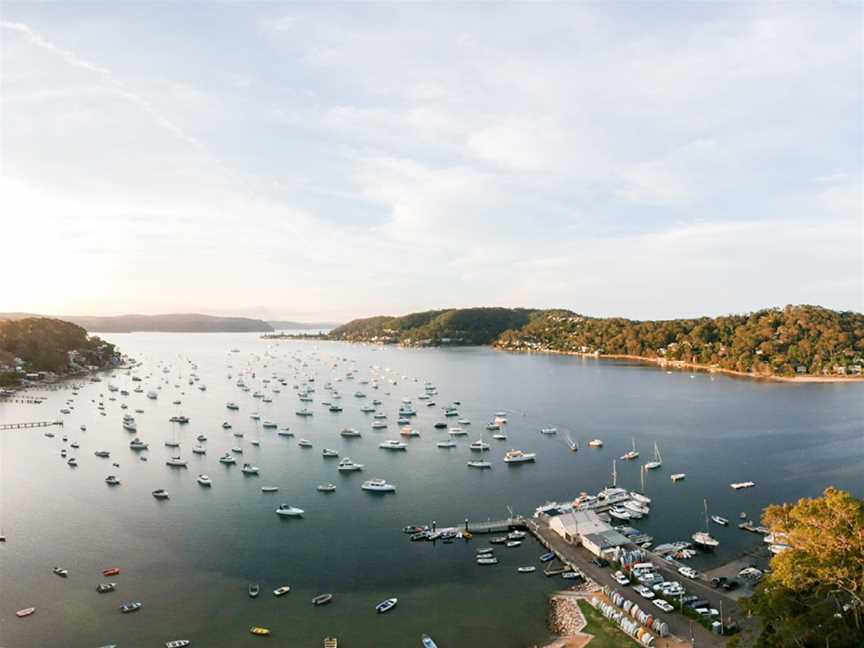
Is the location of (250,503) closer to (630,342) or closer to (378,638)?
(378,638)

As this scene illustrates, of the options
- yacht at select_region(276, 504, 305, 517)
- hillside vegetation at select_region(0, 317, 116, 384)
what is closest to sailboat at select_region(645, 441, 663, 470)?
yacht at select_region(276, 504, 305, 517)

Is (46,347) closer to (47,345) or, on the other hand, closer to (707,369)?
(47,345)

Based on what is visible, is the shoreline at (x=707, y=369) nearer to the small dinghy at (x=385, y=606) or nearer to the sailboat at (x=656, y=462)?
the sailboat at (x=656, y=462)

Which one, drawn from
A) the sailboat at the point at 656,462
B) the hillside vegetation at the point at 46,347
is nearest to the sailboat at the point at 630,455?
the sailboat at the point at 656,462

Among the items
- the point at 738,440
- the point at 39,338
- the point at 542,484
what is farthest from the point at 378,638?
the point at 39,338

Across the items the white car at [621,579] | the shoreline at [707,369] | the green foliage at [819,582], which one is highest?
the shoreline at [707,369]

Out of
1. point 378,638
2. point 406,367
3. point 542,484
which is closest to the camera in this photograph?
point 378,638
